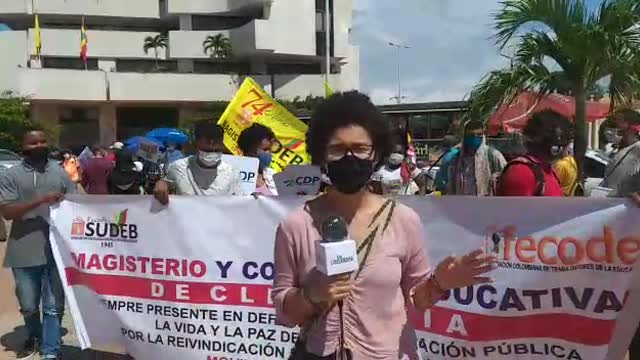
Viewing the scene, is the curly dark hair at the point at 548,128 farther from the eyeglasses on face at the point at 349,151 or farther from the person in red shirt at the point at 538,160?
the eyeglasses on face at the point at 349,151

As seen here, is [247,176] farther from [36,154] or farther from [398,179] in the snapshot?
[398,179]

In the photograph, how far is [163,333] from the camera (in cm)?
→ 495

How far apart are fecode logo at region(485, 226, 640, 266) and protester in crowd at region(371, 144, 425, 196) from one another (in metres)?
3.53

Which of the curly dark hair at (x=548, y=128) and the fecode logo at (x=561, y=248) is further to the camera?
→ the curly dark hair at (x=548, y=128)

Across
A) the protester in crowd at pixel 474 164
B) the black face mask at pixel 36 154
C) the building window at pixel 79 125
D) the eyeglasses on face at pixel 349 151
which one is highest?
the eyeglasses on face at pixel 349 151

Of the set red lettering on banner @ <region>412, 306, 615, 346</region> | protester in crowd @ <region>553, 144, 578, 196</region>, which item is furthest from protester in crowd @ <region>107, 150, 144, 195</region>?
protester in crowd @ <region>553, 144, 578, 196</region>

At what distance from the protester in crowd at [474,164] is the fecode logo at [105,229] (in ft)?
10.7

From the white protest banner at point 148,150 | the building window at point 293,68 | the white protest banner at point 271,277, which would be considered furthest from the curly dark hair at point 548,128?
the building window at point 293,68

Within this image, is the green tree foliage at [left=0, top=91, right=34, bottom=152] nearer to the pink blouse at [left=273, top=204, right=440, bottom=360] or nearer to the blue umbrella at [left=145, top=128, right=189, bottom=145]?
the blue umbrella at [left=145, top=128, right=189, bottom=145]

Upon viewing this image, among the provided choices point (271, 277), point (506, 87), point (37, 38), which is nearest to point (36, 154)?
point (271, 277)

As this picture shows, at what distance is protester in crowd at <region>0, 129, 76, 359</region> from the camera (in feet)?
18.2

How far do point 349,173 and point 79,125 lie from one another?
54.4 m

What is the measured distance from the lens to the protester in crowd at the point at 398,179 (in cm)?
915

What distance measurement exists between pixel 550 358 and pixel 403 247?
2.02 metres
